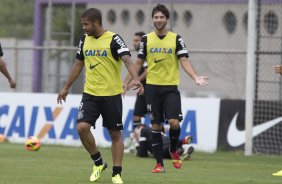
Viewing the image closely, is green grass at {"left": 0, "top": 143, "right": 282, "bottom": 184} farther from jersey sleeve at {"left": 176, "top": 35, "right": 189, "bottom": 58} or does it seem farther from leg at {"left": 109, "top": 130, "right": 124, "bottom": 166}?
jersey sleeve at {"left": 176, "top": 35, "right": 189, "bottom": 58}

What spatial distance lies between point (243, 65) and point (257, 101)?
14.0 ft

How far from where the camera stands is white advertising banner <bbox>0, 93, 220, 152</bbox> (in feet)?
62.9

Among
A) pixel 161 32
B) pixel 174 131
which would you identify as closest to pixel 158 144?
pixel 174 131

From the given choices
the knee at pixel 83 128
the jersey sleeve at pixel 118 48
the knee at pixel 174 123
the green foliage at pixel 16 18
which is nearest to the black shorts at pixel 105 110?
the knee at pixel 83 128

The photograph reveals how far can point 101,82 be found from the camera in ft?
38.9

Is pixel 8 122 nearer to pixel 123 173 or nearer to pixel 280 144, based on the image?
pixel 280 144

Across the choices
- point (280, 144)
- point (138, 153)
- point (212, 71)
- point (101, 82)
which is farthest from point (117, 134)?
point (212, 71)

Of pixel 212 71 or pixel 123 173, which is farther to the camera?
pixel 212 71

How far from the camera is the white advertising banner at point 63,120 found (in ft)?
62.9

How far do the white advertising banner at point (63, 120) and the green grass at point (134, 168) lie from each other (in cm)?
58

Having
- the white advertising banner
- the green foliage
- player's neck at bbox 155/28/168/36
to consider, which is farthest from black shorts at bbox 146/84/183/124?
the green foliage

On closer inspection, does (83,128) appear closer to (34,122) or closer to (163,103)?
(163,103)

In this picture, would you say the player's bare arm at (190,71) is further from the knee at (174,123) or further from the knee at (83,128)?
the knee at (83,128)

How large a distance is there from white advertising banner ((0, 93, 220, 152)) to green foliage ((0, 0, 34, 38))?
17.8 m
